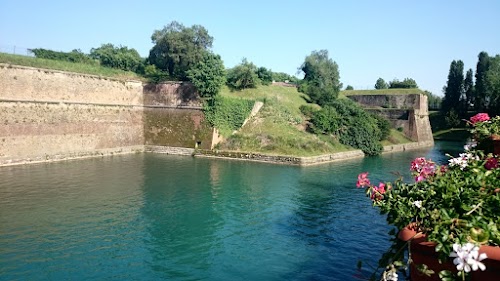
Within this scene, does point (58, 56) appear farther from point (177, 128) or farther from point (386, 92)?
point (386, 92)

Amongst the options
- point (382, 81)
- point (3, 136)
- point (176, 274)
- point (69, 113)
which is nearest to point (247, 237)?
point (176, 274)

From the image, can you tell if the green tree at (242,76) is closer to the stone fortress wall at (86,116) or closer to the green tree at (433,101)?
the stone fortress wall at (86,116)

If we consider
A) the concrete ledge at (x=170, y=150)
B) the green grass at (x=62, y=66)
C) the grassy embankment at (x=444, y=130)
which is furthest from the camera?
the grassy embankment at (x=444, y=130)

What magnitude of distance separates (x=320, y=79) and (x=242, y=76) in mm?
15343

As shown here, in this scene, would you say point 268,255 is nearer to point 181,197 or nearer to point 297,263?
point 297,263

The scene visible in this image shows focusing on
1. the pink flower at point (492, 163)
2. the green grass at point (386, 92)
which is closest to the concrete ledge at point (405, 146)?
the green grass at point (386, 92)

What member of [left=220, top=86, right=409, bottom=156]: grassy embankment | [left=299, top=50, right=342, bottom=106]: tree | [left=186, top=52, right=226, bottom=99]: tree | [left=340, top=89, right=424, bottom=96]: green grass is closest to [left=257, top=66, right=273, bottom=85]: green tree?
[left=220, top=86, right=409, bottom=156]: grassy embankment

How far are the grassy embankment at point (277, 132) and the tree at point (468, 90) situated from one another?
3719 cm

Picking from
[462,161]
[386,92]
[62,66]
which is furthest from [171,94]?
[386,92]

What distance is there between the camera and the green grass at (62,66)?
28141mm

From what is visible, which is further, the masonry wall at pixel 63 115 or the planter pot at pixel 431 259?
the masonry wall at pixel 63 115

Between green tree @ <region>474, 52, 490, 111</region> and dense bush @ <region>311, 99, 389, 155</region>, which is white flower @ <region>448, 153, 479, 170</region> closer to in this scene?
dense bush @ <region>311, 99, 389, 155</region>

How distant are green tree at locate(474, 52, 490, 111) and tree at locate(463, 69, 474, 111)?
1349 mm

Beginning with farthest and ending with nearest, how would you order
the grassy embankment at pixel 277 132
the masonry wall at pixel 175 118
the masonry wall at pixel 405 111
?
the masonry wall at pixel 405 111 < the masonry wall at pixel 175 118 < the grassy embankment at pixel 277 132
